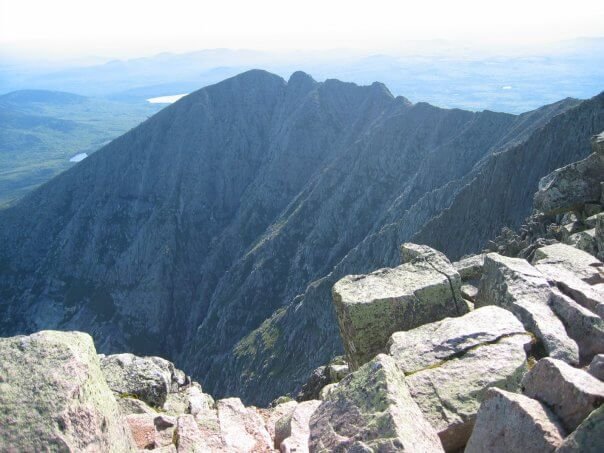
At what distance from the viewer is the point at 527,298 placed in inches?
549

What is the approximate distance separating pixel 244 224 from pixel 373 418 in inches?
6353

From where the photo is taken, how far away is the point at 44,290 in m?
176

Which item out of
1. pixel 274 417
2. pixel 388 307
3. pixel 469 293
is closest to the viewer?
pixel 388 307

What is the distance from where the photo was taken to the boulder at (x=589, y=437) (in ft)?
23.4

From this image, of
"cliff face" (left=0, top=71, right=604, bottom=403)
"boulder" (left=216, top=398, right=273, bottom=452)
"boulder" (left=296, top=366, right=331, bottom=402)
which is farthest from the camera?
"cliff face" (left=0, top=71, right=604, bottom=403)

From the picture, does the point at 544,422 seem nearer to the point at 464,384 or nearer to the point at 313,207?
the point at 464,384

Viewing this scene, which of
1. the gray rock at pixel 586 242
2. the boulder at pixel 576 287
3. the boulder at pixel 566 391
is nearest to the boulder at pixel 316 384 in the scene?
the boulder at pixel 576 287

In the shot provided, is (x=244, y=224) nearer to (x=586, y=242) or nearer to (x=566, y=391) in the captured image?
(x=586, y=242)


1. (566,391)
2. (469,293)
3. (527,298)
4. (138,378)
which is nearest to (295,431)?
(566,391)

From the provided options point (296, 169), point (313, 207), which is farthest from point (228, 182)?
point (313, 207)

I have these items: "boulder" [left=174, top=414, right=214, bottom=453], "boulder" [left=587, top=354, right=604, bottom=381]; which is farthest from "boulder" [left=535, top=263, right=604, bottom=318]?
"boulder" [left=174, top=414, right=214, bottom=453]

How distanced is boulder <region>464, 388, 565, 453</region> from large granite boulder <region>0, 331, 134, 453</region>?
23.8ft

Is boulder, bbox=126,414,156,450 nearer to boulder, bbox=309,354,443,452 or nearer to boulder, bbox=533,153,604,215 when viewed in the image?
boulder, bbox=309,354,443,452

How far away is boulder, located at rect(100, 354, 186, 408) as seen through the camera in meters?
18.8
